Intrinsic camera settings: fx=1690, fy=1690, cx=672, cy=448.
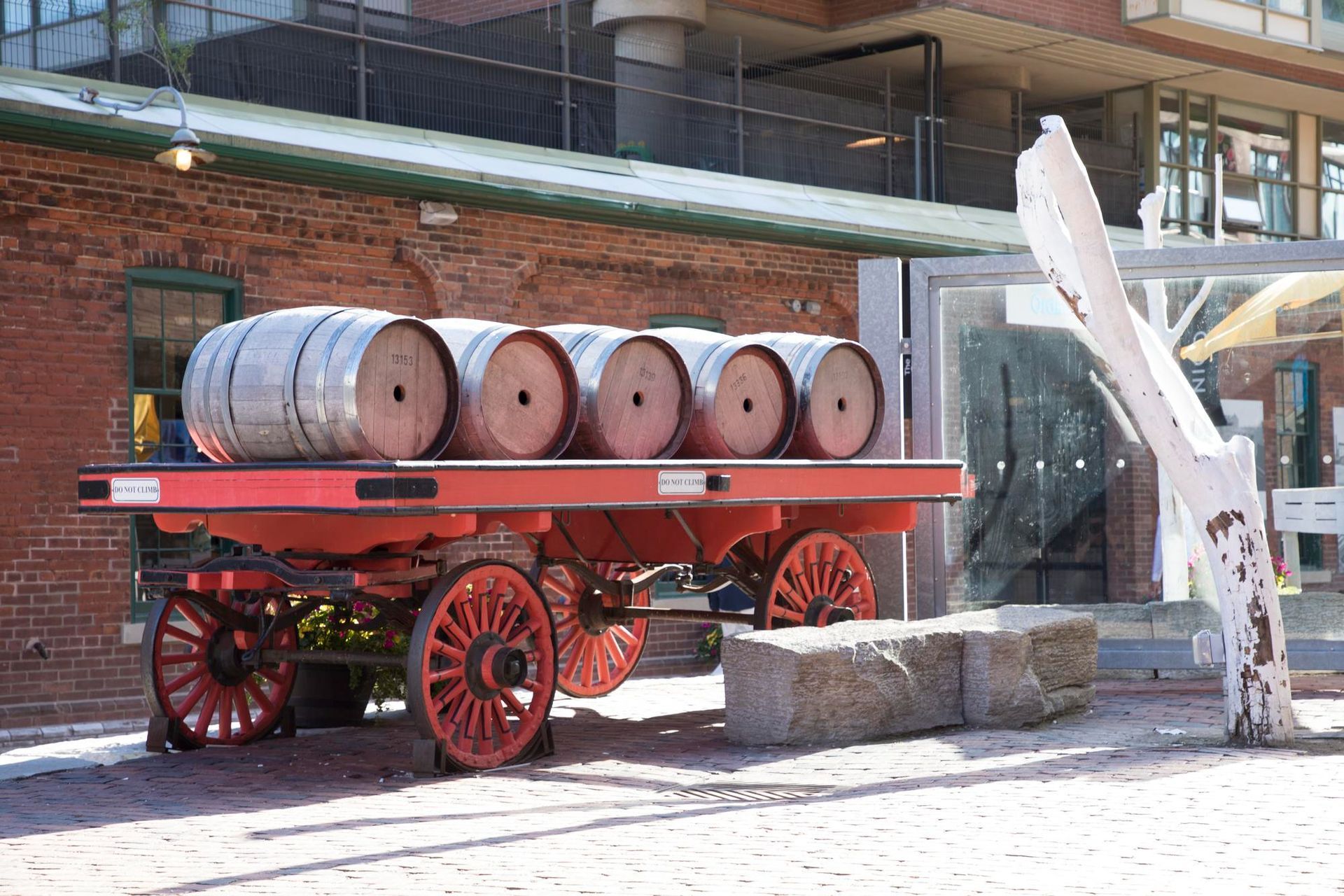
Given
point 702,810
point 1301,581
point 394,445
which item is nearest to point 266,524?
point 394,445

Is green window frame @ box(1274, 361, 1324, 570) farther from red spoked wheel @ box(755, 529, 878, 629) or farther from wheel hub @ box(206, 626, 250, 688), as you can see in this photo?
wheel hub @ box(206, 626, 250, 688)

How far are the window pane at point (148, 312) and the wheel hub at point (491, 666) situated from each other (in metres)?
4.76

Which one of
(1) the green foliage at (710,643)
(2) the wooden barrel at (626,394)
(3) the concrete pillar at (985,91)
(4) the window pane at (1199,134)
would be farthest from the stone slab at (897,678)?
(4) the window pane at (1199,134)

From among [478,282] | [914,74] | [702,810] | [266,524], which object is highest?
[914,74]

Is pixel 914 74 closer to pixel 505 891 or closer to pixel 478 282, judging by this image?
pixel 478 282

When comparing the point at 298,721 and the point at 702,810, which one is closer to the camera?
the point at 702,810

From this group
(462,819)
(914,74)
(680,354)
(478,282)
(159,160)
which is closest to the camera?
(462,819)

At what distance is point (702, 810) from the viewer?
6.98 m

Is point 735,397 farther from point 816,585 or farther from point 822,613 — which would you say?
point 822,613

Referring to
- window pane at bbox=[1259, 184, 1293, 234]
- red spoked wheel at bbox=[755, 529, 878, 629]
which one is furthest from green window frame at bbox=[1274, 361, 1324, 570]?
window pane at bbox=[1259, 184, 1293, 234]

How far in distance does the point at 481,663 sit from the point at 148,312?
16.3ft

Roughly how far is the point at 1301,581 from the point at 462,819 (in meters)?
6.76

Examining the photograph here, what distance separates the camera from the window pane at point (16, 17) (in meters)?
12.1

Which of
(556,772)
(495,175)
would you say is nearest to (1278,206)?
(495,175)
